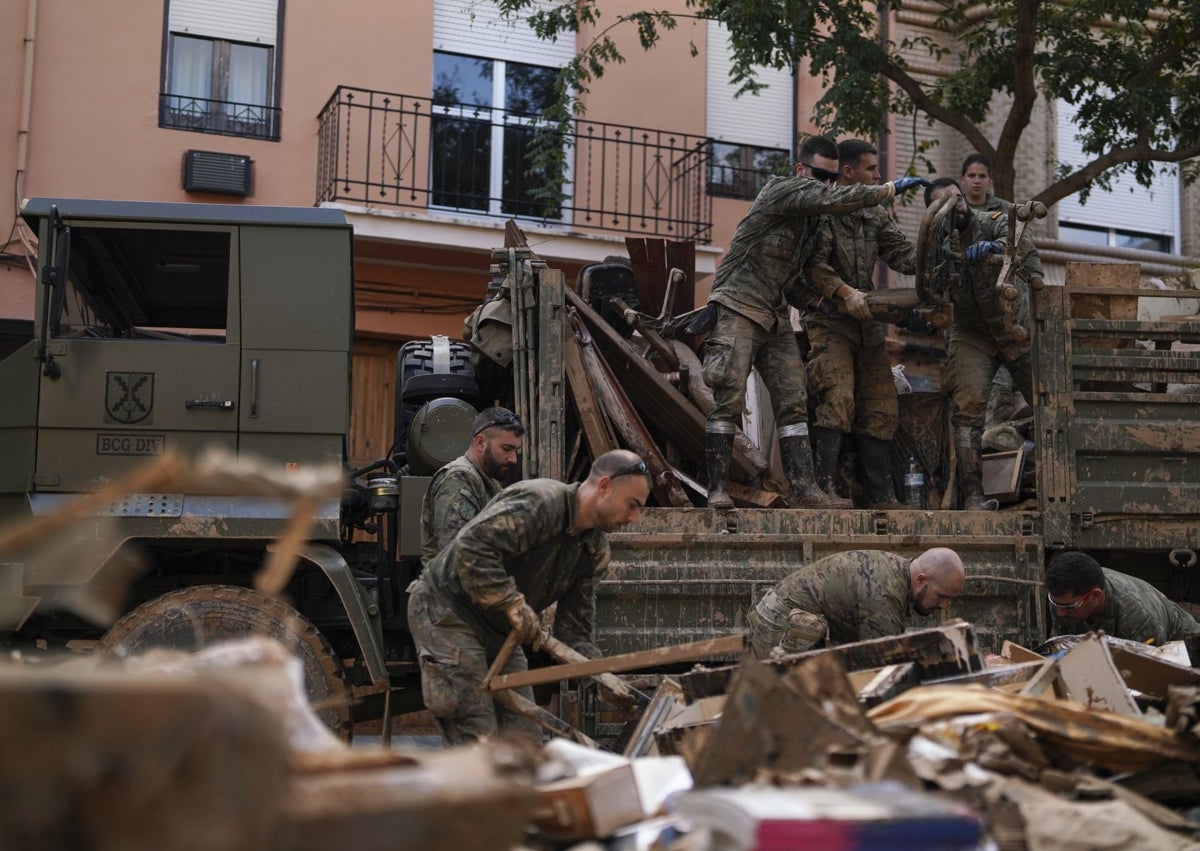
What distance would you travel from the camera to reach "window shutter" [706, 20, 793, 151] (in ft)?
50.7

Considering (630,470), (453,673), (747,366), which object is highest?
(747,366)

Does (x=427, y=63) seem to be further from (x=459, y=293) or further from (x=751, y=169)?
(x=751, y=169)

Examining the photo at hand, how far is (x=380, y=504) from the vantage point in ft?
22.5

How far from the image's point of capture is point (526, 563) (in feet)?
18.4

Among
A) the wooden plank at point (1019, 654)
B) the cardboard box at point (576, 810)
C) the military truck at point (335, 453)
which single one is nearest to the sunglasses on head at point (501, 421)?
the military truck at point (335, 453)

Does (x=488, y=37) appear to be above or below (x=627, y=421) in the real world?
above

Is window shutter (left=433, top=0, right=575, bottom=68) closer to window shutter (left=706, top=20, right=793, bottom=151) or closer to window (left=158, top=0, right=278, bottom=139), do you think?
window shutter (left=706, top=20, right=793, bottom=151)

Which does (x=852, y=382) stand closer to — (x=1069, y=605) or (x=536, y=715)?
(x=1069, y=605)

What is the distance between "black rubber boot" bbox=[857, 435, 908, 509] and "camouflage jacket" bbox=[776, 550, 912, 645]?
1.33 m

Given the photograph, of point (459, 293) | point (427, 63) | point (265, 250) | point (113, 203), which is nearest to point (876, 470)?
point (265, 250)

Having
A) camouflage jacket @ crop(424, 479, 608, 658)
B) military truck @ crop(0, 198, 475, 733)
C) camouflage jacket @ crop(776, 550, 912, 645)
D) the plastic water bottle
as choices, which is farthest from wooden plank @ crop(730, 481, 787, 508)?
camouflage jacket @ crop(424, 479, 608, 658)

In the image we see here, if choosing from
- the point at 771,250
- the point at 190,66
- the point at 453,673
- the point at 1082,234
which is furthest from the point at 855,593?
the point at 1082,234

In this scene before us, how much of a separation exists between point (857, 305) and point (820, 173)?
2.43ft

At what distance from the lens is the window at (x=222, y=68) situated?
13602 mm
